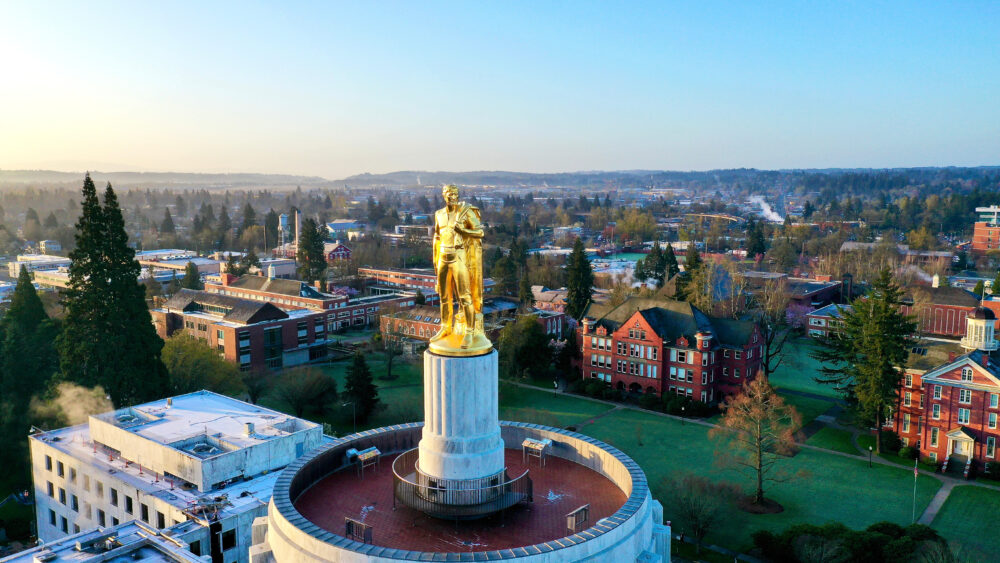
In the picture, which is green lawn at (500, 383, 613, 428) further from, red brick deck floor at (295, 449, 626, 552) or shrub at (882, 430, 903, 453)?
red brick deck floor at (295, 449, 626, 552)

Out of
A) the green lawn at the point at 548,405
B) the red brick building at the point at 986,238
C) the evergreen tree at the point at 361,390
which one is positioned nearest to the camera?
the evergreen tree at the point at 361,390

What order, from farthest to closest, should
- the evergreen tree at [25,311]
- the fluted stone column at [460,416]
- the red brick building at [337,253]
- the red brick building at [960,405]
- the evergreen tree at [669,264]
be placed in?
1. the red brick building at [337,253]
2. the evergreen tree at [669,264]
3. the evergreen tree at [25,311]
4. the red brick building at [960,405]
5. the fluted stone column at [460,416]

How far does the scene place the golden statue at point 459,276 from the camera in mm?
17734

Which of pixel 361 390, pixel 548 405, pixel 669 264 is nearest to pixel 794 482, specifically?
pixel 548 405

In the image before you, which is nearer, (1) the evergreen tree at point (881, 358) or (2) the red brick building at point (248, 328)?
(1) the evergreen tree at point (881, 358)

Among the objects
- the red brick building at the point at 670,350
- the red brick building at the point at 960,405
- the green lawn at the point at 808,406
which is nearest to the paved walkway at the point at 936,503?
the red brick building at the point at 960,405

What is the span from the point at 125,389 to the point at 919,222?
17997cm

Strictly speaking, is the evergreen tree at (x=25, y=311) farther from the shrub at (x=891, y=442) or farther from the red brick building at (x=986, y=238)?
the red brick building at (x=986, y=238)

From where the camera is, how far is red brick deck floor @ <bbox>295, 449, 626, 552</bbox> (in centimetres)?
1656

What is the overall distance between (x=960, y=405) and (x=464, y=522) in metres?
35.5

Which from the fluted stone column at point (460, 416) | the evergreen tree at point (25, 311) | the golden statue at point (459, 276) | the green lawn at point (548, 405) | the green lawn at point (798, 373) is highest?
the golden statue at point (459, 276)

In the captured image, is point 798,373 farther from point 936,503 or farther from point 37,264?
point 37,264

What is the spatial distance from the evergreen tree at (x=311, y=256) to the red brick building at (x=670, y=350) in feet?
171

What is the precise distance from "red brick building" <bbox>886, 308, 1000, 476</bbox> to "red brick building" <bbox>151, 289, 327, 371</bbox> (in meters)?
47.9
